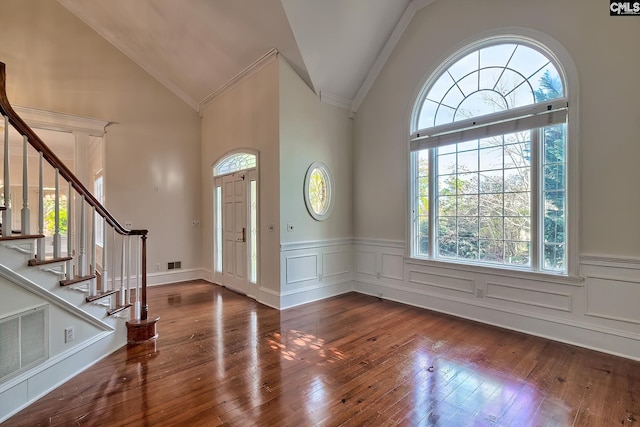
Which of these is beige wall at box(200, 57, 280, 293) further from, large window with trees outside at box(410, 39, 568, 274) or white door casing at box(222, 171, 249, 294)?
large window with trees outside at box(410, 39, 568, 274)

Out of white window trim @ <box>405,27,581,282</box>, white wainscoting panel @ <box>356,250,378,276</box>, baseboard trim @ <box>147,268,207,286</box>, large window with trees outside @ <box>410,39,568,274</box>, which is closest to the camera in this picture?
white window trim @ <box>405,27,581,282</box>

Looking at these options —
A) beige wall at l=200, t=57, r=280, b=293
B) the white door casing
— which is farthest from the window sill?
the white door casing

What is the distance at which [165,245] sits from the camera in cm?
584

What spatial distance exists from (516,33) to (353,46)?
201 cm

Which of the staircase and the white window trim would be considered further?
the white window trim

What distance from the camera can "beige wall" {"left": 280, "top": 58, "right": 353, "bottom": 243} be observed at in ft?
14.3

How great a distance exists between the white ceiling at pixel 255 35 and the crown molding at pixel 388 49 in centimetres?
1

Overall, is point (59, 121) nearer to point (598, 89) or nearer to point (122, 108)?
point (122, 108)

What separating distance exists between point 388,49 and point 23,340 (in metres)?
5.27

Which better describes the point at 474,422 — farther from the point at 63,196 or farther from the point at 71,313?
the point at 63,196

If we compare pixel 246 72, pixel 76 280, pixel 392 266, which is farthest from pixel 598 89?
pixel 76 280

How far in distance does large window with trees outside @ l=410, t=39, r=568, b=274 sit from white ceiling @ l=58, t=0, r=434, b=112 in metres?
1.12

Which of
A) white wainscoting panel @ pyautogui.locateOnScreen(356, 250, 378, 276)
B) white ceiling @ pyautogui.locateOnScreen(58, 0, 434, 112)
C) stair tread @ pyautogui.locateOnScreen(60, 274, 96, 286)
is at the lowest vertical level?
white wainscoting panel @ pyautogui.locateOnScreen(356, 250, 378, 276)

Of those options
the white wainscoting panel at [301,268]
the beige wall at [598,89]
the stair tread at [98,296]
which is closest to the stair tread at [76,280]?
the stair tread at [98,296]
